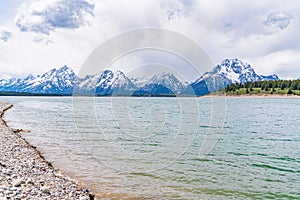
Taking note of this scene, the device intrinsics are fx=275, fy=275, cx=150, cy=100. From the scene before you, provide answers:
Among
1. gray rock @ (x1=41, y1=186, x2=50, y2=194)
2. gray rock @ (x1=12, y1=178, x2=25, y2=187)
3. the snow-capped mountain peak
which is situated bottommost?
gray rock @ (x1=41, y1=186, x2=50, y2=194)

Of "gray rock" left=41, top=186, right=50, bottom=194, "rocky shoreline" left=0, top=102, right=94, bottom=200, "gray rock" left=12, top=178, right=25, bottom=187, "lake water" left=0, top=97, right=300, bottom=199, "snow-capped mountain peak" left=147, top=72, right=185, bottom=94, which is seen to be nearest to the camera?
"rocky shoreline" left=0, top=102, right=94, bottom=200

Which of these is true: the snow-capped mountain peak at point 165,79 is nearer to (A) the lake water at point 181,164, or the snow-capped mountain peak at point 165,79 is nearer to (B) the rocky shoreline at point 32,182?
(A) the lake water at point 181,164

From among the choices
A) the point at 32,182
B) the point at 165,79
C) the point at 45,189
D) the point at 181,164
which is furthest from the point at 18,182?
the point at 165,79

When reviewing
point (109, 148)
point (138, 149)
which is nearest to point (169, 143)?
point (138, 149)

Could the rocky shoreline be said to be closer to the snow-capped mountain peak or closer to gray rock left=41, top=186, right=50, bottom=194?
gray rock left=41, top=186, right=50, bottom=194

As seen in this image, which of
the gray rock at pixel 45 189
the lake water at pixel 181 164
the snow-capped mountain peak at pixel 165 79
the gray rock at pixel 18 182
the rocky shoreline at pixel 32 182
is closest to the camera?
the rocky shoreline at pixel 32 182

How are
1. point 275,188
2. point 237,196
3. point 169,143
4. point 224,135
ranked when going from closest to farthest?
1. point 237,196
2. point 275,188
3. point 169,143
4. point 224,135

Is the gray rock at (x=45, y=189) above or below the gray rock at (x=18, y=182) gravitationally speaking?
below

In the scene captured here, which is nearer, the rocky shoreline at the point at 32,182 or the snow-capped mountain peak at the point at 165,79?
the rocky shoreline at the point at 32,182

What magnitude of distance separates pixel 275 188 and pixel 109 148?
1566 centimetres

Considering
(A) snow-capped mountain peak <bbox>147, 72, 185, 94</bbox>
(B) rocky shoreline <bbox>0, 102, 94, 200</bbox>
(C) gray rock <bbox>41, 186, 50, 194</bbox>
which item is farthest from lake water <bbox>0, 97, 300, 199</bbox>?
(A) snow-capped mountain peak <bbox>147, 72, 185, 94</bbox>

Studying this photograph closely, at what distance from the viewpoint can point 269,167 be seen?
2017 cm

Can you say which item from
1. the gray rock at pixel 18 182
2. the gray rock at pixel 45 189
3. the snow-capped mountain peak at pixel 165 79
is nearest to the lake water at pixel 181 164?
the gray rock at pixel 45 189

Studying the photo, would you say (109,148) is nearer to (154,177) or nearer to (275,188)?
(154,177)
